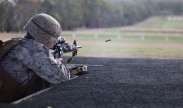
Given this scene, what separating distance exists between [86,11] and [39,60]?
29.4 metres

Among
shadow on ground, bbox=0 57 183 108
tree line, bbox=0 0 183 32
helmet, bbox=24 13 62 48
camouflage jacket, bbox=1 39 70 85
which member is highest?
tree line, bbox=0 0 183 32

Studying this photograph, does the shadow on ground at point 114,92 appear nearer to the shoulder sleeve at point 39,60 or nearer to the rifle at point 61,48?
the shoulder sleeve at point 39,60

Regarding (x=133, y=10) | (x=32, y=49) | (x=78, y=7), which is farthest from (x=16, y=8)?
(x=133, y=10)

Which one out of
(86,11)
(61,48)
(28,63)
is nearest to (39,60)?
(28,63)

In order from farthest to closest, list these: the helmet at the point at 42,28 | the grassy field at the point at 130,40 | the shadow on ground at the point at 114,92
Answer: the grassy field at the point at 130,40 → the helmet at the point at 42,28 → the shadow on ground at the point at 114,92

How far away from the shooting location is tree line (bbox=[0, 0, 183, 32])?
21.0 meters

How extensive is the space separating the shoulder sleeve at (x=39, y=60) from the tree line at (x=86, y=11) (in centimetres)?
1369

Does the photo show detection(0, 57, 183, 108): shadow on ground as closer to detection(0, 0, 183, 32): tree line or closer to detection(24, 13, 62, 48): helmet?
detection(24, 13, 62, 48): helmet

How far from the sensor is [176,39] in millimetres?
30188

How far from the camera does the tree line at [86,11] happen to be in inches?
828

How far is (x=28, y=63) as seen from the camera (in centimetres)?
495

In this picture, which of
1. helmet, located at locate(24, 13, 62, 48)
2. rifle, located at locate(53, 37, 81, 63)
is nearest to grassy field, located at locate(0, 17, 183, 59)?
rifle, located at locate(53, 37, 81, 63)

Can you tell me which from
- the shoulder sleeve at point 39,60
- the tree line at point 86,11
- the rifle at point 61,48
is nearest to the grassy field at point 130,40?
the tree line at point 86,11

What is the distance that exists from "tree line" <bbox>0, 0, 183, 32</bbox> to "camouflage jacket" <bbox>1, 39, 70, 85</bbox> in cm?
1370
